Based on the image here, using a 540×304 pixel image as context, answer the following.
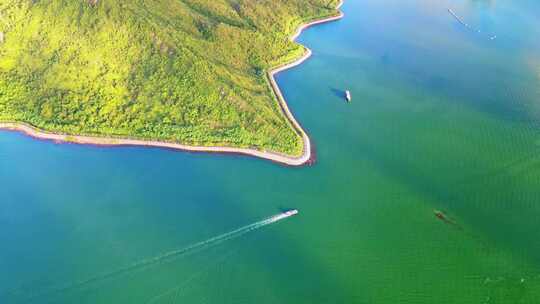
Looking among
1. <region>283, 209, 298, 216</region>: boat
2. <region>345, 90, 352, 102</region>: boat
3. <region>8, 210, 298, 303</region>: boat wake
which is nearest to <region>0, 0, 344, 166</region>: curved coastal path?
<region>283, 209, 298, 216</region>: boat

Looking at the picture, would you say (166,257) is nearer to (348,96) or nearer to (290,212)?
(290,212)

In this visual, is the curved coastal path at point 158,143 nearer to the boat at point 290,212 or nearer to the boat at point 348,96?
the boat at point 290,212

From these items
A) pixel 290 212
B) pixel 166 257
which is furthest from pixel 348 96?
pixel 166 257

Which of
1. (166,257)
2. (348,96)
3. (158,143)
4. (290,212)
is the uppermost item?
(348,96)

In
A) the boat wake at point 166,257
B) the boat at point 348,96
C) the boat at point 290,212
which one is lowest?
the boat wake at point 166,257

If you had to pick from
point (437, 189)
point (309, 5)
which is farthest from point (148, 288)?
point (309, 5)

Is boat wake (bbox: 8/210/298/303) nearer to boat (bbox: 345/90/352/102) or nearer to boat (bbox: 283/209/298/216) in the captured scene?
boat (bbox: 283/209/298/216)

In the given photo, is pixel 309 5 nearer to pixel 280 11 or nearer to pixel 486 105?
pixel 280 11

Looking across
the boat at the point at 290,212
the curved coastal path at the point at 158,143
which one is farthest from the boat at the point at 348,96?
the boat at the point at 290,212
